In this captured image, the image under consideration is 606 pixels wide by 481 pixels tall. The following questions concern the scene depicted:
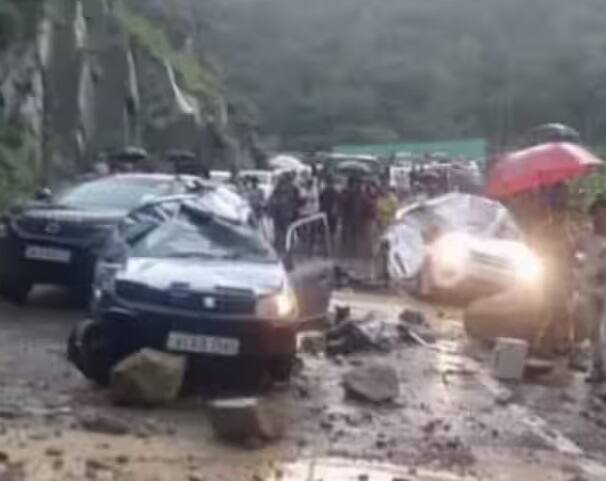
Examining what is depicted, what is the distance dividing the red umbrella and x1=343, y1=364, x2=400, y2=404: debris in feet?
12.5

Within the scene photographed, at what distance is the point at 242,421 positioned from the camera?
8.48 m

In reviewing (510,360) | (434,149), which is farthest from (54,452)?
(434,149)

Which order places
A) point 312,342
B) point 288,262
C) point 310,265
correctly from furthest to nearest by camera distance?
point 312,342 → point 310,265 → point 288,262

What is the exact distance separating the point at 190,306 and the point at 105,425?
1400mm

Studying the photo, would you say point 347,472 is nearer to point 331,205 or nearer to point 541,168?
point 541,168

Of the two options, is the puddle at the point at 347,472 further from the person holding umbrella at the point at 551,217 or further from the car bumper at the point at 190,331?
the person holding umbrella at the point at 551,217

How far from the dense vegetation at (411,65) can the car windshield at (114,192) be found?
185 feet

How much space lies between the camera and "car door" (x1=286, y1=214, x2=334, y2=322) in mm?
11852

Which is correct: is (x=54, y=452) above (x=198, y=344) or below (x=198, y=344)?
below

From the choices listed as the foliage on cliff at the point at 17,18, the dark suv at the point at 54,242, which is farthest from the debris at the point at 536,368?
the foliage on cliff at the point at 17,18

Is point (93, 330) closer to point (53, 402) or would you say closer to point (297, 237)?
point (53, 402)

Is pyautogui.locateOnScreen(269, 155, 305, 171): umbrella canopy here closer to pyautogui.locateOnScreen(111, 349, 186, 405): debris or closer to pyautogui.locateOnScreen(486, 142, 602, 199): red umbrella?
pyautogui.locateOnScreen(486, 142, 602, 199): red umbrella

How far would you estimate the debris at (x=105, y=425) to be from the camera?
8625 mm

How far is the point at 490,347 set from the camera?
14.5m
